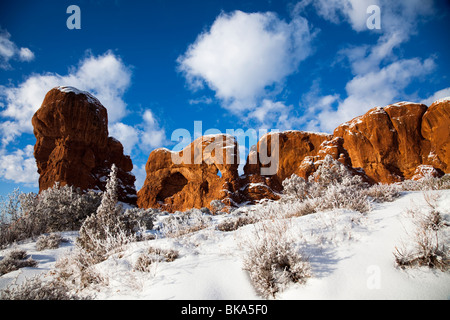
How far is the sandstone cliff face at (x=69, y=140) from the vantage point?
37062 millimetres

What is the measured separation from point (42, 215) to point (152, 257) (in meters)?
10.1

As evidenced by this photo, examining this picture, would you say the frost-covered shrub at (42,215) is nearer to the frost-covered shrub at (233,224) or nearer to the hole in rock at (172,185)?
the frost-covered shrub at (233,224)

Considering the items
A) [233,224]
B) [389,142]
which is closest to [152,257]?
[233,224]

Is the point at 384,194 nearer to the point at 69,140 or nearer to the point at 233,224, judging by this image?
the point at 233,224

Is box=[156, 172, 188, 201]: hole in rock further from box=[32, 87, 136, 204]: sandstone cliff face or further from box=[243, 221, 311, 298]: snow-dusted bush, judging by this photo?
box=[243, 221, 311, 298]: snow-dusted bush

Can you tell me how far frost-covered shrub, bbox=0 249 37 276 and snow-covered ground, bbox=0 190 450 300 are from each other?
1117mm

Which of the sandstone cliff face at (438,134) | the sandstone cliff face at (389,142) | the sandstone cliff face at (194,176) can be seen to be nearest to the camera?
the sandstone cliff face at (438,134)

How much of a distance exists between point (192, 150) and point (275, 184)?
927 inches

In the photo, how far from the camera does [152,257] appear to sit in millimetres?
3381

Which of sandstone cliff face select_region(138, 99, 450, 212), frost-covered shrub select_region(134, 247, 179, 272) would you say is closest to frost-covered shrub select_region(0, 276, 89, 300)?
frost-covered shrub select_region(134, 247, 179, 272)

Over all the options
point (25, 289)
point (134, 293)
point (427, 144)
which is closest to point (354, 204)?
point (134, 293)

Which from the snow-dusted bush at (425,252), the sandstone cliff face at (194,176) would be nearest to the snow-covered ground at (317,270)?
the snow-dusted bush at (425,252)

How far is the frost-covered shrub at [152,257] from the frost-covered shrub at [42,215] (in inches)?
322
